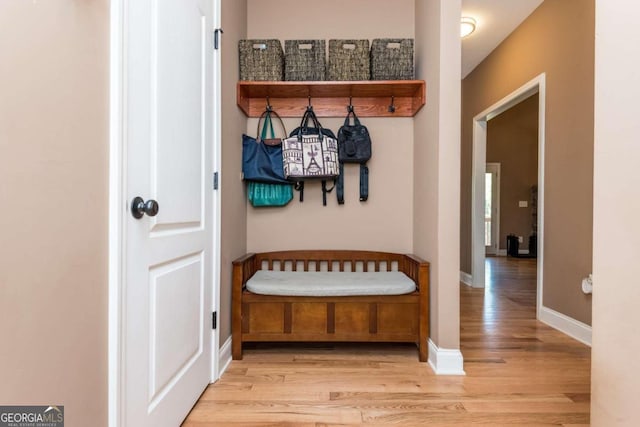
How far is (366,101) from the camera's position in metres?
2.48

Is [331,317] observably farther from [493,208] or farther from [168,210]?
[493,208]

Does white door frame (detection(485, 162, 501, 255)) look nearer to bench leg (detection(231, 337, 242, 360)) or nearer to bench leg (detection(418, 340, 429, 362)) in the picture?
bench leg (detection(418, 340, 429, 362))

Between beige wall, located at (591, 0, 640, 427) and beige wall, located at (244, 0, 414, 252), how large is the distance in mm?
1488

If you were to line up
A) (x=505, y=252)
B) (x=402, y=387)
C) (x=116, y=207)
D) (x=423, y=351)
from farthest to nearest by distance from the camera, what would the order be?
(x=505, y=252) < (x=423, y=351) < (x=402, y=387) < (x=116, y=207)

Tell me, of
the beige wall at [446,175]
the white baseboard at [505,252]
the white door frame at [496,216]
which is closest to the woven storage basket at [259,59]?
the beige wall at [446,175]

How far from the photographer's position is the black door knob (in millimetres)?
1036

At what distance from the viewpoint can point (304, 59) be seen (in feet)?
7.38

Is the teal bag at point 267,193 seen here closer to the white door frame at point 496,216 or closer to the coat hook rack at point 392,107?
the coat hook rack at point 392,107

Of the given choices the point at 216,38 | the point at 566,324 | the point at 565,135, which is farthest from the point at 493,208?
the point at 216,38

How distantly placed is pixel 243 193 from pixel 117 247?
57.1 inches

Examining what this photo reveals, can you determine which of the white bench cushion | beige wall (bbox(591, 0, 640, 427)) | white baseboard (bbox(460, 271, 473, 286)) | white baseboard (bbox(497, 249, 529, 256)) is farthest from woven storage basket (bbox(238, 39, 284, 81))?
white baseboard (bbox(497, 249, 529, 256))

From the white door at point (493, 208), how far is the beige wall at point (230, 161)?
6.60 m

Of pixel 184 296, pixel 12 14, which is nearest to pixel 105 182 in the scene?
pixel 12 14
